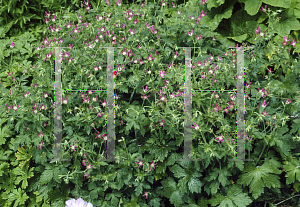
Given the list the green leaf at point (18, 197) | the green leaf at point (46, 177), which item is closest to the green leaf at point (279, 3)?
the green leaf at point (46, 177)

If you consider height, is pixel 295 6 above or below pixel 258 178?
above

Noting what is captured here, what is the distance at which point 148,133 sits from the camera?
270cm

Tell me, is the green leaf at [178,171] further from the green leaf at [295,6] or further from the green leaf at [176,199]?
the green leaf at [295,6]

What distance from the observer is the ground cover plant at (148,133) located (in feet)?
7.77

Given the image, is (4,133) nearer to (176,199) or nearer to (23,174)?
(23,174)

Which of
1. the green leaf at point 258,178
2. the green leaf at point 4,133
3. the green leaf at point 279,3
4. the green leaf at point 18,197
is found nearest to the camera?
the green leaf at point 258,178

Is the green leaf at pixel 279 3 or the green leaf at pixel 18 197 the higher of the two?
the green leaf at pixel 279 3

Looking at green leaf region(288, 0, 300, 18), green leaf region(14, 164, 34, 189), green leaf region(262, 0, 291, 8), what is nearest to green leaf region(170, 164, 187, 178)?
green leaf region(14, 164, 34, 189)

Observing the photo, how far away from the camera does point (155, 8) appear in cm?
344

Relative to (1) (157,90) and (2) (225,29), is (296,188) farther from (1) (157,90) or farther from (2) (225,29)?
(2) (225,29)

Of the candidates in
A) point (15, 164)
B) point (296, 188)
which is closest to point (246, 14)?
point (296, 188)

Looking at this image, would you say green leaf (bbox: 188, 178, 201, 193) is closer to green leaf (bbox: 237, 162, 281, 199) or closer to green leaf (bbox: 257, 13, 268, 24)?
green leaf (bbox: 237, 162, 281, 199)

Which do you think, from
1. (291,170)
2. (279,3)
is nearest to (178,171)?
(291,170)

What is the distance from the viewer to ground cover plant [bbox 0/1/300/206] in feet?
7.77
